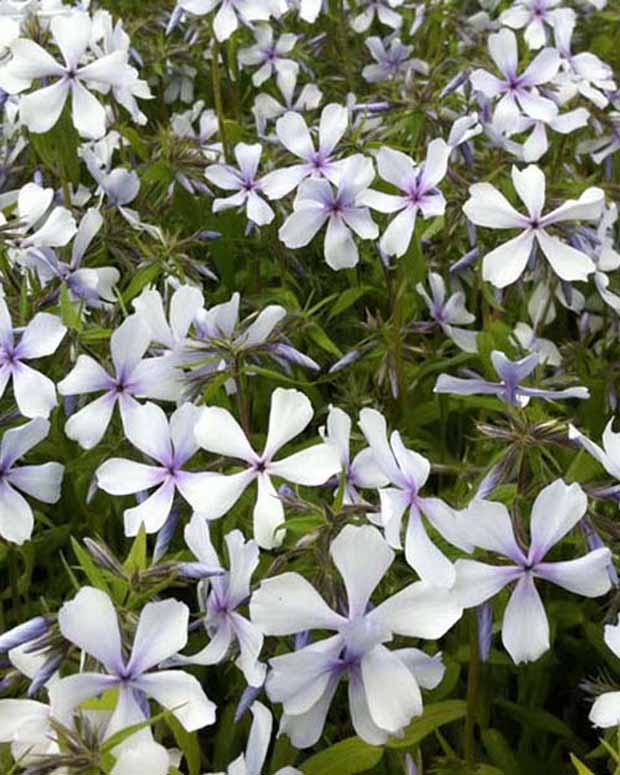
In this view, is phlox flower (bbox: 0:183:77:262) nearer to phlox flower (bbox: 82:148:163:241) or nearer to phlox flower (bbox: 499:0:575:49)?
phlox flower (bbox: 82:148:163:241)

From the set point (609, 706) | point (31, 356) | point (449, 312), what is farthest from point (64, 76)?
point (609, 706)

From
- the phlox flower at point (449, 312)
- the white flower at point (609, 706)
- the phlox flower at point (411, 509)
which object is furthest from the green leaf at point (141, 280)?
the white flower at point (609, 706)

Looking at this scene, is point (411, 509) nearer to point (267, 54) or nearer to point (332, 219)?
point (332, 219)

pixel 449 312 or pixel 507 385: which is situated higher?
pixel 507 385

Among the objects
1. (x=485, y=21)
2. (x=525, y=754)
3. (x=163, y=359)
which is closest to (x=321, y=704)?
(x=163, y=359)

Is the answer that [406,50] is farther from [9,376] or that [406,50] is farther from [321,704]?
[321,704]

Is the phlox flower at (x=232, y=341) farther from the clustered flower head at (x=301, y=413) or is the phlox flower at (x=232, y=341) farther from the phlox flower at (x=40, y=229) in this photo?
the phlox flower at (x=40, y=229)
